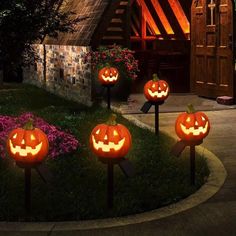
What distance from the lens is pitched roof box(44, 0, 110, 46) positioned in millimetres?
14141

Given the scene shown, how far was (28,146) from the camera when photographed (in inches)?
221

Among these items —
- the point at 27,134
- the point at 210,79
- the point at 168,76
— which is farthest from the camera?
the point at 168,76

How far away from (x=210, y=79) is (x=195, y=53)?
39.2 inches

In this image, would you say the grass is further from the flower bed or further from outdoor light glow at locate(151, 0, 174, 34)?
outdoor light glow at locate(151, 0, 174, 34)

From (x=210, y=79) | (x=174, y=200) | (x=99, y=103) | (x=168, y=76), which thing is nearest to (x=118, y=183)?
(x=174, y=200)

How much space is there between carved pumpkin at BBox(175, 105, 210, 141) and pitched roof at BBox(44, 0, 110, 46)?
24.9ft

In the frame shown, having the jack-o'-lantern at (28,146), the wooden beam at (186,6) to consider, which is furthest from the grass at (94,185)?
the wooden beam at (186,6)

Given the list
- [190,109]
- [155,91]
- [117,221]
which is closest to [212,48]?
[155,91]

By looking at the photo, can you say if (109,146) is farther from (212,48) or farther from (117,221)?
(212,48)

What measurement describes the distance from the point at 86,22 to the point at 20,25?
5382mm

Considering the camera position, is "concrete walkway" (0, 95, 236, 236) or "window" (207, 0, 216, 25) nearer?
"concrete walkway" (0, 95, 236, 236)

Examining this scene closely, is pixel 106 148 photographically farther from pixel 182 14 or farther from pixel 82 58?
pixel 182 14

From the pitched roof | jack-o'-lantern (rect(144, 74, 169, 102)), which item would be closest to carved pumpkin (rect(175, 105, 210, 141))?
jack-o'-lantern (rect(144, 74, 169, 102))

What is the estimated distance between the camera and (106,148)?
18.9 feet
